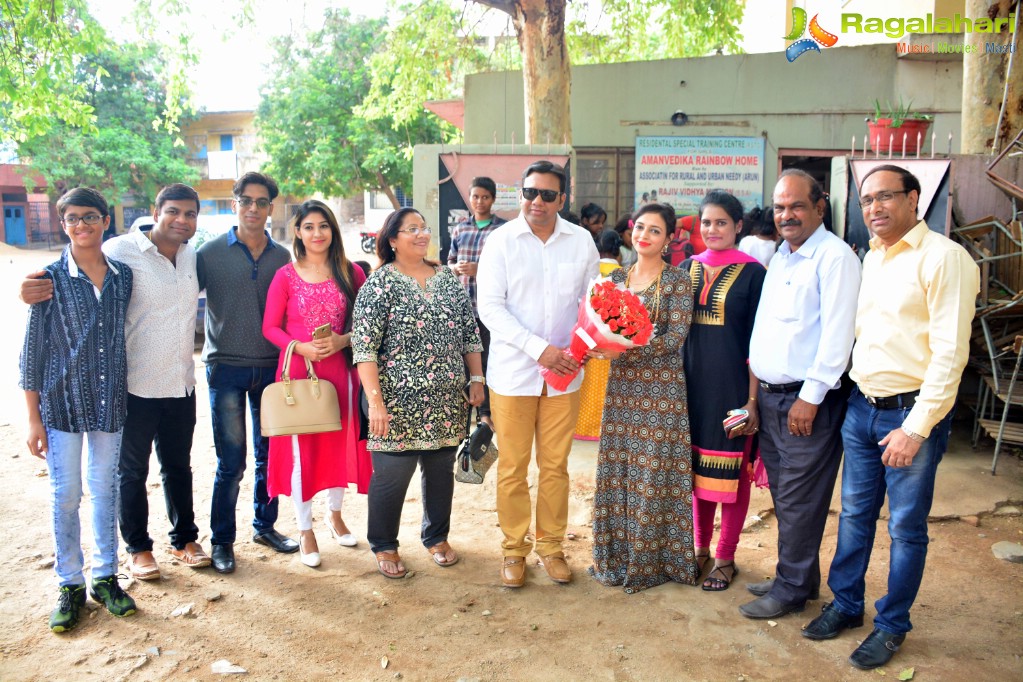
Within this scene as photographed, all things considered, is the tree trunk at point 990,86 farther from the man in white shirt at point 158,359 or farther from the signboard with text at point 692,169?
the man in white shirt at point 158,359

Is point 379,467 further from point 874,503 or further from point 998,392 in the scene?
point 998,392

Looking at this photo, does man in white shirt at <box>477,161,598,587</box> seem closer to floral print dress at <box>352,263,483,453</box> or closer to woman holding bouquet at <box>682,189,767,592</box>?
floral print dress at <box>352,263,483,453</box>

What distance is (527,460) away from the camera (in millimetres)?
3996

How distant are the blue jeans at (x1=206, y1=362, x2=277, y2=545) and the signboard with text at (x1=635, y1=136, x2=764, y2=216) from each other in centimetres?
623

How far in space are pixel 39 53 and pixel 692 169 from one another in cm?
710

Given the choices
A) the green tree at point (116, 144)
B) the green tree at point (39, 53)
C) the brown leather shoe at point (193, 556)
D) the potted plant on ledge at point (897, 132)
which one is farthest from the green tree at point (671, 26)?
the green tree at point (116, 144)

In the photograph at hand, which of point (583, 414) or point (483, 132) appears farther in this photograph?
point (483, 132)

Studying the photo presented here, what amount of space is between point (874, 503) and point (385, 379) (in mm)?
2278

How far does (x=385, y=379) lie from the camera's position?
3916 millimetres

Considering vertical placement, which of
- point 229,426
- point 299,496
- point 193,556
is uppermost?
point 229,426

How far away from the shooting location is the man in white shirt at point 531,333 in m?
3.85

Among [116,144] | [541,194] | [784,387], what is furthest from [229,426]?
[116,144]

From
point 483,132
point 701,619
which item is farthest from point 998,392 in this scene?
point 483,132

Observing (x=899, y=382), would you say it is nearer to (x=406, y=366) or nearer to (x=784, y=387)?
(x=784, y=387)
